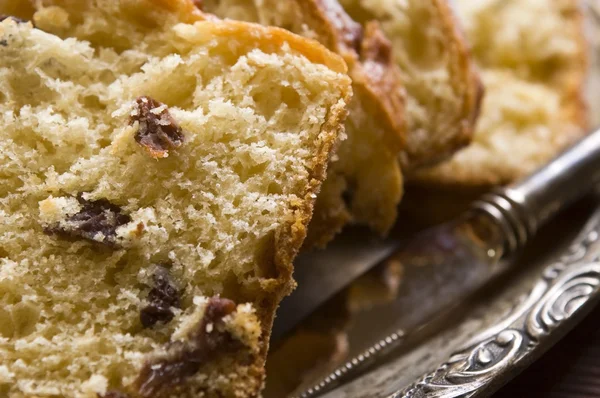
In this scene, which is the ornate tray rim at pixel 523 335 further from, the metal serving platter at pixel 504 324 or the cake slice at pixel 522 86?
the cake slice at pixel 522 86

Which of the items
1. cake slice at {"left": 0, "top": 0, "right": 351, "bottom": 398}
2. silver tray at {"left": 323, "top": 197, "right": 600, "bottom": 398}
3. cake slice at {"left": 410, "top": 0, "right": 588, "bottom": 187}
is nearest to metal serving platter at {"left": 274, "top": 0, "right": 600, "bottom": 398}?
silver tray at {"left": 323, "top": 197, "right": 600, "bottom": 398}

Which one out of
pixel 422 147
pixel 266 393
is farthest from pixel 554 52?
pixel 266 393

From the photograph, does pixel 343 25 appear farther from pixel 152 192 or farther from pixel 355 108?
pixel 152 192

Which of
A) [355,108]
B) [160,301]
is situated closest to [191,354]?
[160,301]

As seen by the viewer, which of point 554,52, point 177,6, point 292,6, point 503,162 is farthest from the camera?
point 554,52

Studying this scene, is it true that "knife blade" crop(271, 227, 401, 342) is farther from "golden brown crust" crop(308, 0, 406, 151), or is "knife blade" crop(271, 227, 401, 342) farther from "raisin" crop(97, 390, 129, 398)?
"raisin" crop(97, 390, 129, 398)

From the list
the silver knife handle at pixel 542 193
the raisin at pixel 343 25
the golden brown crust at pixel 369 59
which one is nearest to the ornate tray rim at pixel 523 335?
the silver knife handle at pixel 542 193

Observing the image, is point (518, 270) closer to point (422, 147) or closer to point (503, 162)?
point (503, 162)
